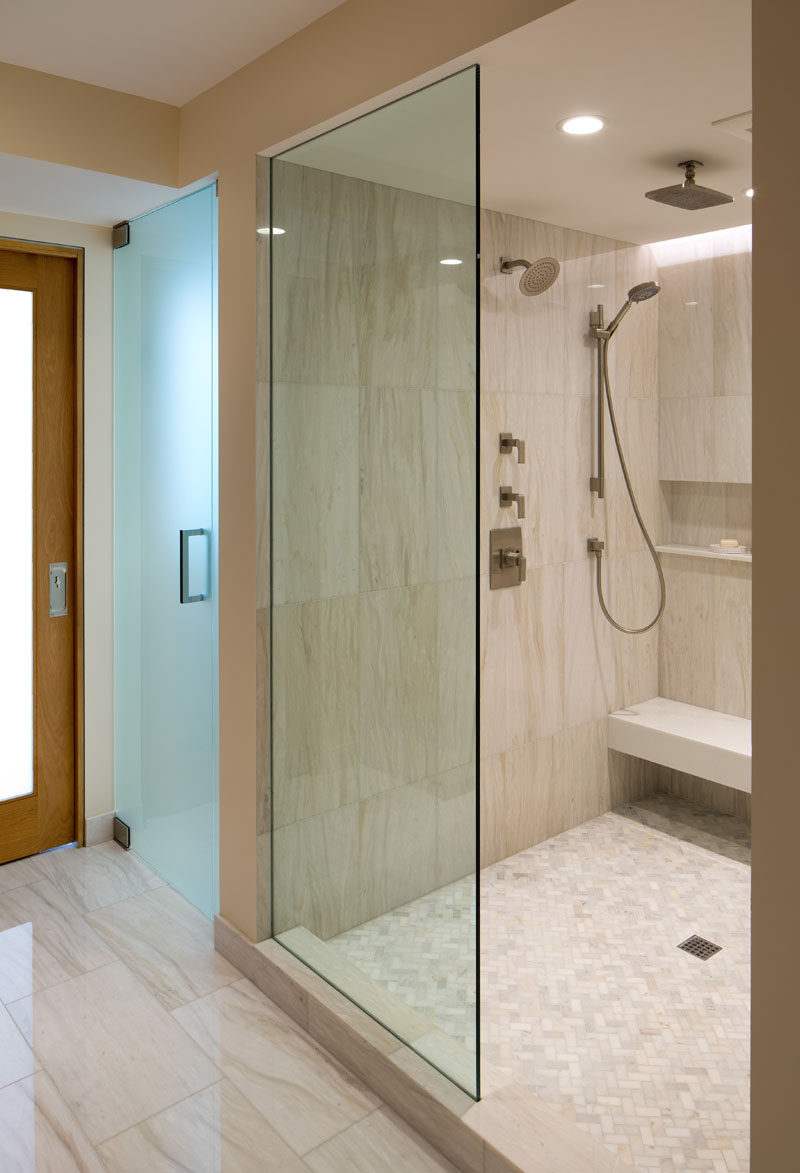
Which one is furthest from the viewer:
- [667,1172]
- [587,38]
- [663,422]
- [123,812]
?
[663,422]

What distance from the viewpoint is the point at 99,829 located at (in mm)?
3311

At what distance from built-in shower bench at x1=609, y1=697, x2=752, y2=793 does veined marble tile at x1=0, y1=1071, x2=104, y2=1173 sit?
225cm

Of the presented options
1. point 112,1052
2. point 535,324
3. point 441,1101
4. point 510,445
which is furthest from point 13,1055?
point 535,324

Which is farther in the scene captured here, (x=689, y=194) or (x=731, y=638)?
(x=731, y=638)

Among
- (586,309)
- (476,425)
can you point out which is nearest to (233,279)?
(476,425)

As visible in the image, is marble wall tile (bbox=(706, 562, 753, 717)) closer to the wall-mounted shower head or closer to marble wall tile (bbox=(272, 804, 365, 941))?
the wall-mounted shower head

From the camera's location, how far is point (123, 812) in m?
3.29

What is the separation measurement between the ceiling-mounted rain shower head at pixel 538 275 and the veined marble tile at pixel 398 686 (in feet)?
4.28

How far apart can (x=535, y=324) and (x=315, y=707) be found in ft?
5.36

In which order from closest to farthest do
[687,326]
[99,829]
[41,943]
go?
[41,943] → [99,829] → [687,326]

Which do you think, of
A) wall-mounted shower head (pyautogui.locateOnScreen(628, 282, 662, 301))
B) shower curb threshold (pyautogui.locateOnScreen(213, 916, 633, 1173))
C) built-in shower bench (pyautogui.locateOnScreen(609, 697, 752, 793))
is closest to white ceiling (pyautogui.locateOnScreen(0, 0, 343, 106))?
wall-mounted shower head (pyautogui.locateOnScreen(628, 282, 662, 301))

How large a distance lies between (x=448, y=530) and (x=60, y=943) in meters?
1.78

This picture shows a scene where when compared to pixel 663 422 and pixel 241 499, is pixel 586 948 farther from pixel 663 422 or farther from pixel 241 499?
pixel 663 422

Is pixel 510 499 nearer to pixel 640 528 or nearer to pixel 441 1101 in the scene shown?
pixel 640 528
